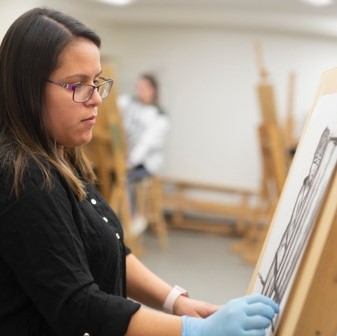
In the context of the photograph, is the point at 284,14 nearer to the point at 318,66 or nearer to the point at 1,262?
the point at 318,66

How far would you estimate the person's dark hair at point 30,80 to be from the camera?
2.61 feet

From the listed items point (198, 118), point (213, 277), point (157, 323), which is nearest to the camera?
point (157, 323)

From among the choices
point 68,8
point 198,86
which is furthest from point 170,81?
point 68,8

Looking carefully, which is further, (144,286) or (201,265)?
(201,265)

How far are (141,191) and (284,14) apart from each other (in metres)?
2.21

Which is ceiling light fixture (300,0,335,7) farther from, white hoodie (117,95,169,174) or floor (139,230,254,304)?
floor (139,230,254,304)

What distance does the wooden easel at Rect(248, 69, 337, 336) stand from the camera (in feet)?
2.03

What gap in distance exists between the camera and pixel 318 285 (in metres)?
0.64

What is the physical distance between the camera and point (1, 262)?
77 centimetres

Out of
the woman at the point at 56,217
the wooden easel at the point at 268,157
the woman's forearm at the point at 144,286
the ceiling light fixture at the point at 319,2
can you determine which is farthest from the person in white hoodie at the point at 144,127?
the woman at the point at 56,217

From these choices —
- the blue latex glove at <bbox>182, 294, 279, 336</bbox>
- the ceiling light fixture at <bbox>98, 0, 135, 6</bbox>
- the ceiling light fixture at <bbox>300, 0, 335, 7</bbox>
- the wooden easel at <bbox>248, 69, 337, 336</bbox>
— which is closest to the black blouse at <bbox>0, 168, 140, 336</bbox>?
the blue latex glove at <bbox>182, 294, 279, 336</bbox>

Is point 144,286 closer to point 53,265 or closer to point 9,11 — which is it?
point 53,265

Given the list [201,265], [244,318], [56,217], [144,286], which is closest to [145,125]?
[201,265]

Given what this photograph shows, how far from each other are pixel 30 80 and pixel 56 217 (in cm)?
26
